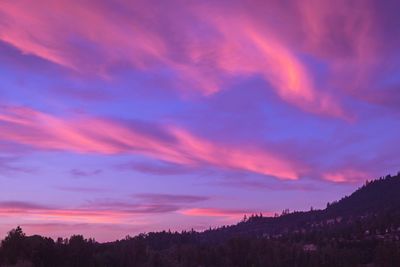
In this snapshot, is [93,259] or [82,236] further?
[82,236]

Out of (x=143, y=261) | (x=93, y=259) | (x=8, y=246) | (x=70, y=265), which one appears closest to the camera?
(x=8, y=246)

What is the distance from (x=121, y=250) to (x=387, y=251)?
277 ft

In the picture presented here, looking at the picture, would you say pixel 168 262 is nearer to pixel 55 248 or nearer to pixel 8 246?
pixel 55 248

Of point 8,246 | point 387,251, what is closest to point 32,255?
point 8,246

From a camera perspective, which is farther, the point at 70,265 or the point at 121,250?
the point at 121,250

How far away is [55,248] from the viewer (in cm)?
14588

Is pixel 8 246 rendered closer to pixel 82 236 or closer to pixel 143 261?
pixel 82 236

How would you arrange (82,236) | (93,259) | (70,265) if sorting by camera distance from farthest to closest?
(82,236) < (93,259) < (70,265)

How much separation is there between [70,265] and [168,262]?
54166 millimetres

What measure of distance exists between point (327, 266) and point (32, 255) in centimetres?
11008

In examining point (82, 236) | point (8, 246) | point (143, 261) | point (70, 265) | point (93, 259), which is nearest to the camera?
point (8, 246)

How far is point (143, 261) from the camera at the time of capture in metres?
188

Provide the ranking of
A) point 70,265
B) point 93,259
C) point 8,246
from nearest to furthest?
point 8,246 < point 70,265 < point 93,259

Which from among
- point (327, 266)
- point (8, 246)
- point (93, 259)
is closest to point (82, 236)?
point (93, 259)
